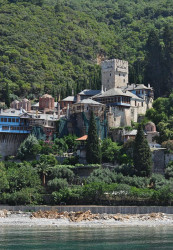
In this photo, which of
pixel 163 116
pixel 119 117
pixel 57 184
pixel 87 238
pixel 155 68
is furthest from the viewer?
pixel 155 68

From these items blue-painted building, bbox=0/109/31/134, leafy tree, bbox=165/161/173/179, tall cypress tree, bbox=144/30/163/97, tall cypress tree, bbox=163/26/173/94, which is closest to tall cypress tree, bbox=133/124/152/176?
leafy tree, bbox=165/161/173/179

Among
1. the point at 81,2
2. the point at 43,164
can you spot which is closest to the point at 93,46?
the point at 81,2

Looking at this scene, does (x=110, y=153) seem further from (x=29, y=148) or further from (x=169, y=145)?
(x=29, y=148)

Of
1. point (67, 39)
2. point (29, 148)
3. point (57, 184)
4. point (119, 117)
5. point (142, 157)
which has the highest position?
point (67, 39)

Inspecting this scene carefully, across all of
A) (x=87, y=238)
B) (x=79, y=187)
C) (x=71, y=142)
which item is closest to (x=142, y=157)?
(x=79, y=187)

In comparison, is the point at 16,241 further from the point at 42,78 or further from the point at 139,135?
the point at 42,78

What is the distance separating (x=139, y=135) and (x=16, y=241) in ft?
91.9

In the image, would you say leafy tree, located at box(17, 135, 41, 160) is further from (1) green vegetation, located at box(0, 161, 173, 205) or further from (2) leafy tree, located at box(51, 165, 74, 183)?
(2) leafy tree, located at box(51, 165, 74, 183)

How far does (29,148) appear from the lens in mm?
79688

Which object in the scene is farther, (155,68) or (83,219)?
(155,68)

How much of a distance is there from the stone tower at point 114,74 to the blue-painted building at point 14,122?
55.4 ft

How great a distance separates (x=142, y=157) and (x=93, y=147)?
707cm

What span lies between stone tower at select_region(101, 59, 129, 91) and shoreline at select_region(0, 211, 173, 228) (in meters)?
38.5

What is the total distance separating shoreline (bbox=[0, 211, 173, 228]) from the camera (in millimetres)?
58531
